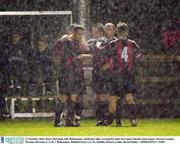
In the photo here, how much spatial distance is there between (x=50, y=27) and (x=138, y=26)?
105 centimetres

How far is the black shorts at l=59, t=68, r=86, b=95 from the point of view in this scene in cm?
706

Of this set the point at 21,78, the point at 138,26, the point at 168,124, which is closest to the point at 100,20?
the point at 138,26

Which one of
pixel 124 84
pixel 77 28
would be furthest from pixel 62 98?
pixel 77 28

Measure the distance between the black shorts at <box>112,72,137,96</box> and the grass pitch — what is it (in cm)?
27

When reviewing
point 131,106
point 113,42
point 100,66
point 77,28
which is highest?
point 77,28

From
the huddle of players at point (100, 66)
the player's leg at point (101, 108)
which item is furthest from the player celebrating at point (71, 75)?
the player's leg at point (101, 108)

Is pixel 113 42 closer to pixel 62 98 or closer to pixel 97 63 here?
pixel 97 63

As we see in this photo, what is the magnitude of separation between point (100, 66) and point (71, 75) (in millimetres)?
309

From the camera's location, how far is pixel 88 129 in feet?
22.5

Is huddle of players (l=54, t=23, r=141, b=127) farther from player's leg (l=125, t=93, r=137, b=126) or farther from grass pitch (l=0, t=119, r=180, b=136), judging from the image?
grass pitch (l=0, t=119, r=180, b=136)

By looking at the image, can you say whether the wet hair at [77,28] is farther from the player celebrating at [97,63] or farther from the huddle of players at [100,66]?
the player celebrating at [97,63]

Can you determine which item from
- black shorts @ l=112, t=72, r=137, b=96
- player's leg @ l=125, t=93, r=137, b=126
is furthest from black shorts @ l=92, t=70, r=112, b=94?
player's leg @ l=125, t=93, r=137, b=126

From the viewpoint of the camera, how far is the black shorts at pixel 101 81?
289 inches

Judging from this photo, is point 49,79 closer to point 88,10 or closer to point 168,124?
point 88,10
